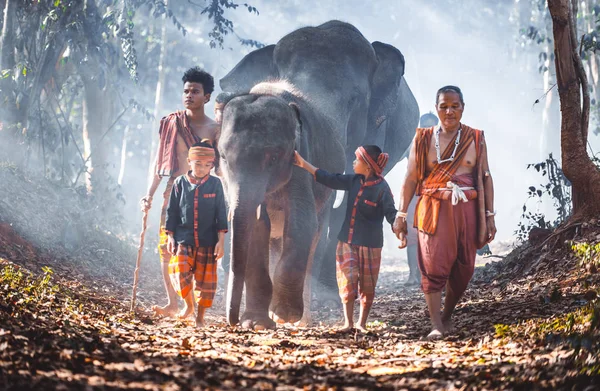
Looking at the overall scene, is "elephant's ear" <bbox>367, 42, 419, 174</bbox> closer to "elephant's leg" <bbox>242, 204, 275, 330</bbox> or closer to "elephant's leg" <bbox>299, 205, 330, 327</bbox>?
"elephant's leg" <bbox>299, 205, 330, 327</bbox>

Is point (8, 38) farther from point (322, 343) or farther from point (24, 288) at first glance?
point (322, 343)

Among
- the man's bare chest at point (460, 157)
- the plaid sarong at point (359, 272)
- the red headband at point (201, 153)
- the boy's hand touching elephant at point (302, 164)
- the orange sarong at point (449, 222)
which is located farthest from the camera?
the boy's hand touching elephant at point (302, 164)

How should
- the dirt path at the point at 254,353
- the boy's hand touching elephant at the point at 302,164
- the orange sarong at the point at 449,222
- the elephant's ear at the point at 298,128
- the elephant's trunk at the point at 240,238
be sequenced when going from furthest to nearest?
the elephant's ear at the point at 298,128
the boy's hand touching elephant at the point at 302,164
the elephant's trunk at the point at 240,238
the orange sarong at the point at 449,222
the dirt path at the point at 254,353

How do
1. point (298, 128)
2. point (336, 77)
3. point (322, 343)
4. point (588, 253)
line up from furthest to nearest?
1. point (336, 77)
2. point (298, 128)
3. point (588, 253)
4. point (322, 343)

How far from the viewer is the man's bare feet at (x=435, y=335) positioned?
16.8 feet

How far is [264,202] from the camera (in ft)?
21.1

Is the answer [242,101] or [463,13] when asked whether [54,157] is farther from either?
[463,13]

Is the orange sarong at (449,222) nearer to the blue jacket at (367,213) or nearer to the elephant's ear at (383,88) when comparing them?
the blue jacket at (367,213)

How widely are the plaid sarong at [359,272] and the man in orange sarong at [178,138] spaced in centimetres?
180

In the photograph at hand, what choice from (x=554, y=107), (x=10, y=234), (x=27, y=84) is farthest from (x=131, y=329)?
(x=554, y=107)

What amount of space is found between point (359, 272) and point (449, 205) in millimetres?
1063

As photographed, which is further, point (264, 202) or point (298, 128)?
point (298, 128)

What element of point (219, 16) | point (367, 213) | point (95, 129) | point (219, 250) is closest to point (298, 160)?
point (367, 213)

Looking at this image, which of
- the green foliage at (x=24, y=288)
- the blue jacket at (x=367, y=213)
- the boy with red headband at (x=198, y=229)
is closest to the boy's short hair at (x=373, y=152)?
the blue jacket at (x=367, y=213)
